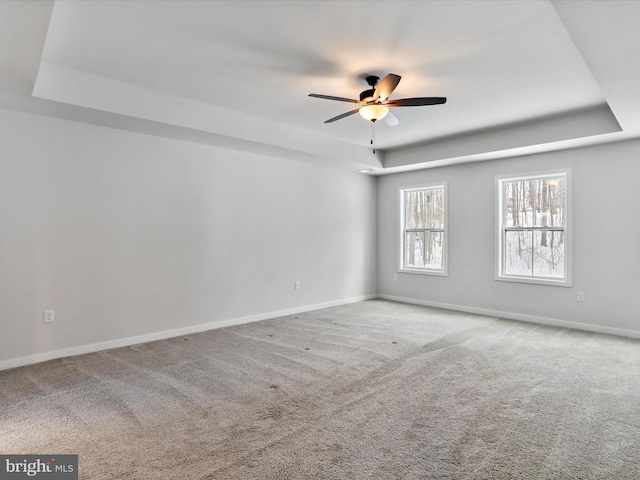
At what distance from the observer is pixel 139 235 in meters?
4.53

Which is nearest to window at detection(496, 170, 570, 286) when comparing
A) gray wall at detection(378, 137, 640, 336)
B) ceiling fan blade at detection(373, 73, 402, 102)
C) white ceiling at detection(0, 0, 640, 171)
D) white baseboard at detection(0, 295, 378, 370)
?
gray wall at detection(378, 137, 640, 336)

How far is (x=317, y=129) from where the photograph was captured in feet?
18.0

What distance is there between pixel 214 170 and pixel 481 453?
14.4 feet

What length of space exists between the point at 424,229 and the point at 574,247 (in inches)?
93.8

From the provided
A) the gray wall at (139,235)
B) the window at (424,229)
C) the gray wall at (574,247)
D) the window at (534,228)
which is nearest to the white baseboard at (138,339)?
the gray wall at (139,235)

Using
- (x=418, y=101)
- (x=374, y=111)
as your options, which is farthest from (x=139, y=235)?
(x=418, y=101)

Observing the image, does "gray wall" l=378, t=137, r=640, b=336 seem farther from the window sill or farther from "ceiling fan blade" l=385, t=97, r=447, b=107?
"ceiling fan blade" l=385, t=97, r=447, b=107

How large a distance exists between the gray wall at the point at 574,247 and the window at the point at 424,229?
0.17 metres

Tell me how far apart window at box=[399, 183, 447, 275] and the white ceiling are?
69.3 inches

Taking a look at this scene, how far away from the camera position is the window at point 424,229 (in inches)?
265

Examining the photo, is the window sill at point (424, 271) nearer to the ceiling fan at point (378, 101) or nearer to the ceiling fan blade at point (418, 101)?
the ceiling fan at point (378, 101)

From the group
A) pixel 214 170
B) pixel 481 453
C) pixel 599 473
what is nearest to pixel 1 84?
pixel 214 170

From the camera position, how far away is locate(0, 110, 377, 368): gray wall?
3.79m

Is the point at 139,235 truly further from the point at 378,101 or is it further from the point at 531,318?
the point at 531,318
